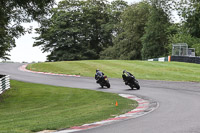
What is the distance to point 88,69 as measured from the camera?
35.7 meters

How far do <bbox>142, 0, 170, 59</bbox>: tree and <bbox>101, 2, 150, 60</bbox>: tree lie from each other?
9.24ft

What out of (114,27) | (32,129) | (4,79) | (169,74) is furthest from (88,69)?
(114,27)

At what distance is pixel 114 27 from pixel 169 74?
40.4 meters

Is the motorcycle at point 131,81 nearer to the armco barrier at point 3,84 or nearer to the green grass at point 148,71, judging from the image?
the green grass at point 148,71

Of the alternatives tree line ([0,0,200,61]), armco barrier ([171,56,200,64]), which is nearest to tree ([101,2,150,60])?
tree line ([0,0,200,61])

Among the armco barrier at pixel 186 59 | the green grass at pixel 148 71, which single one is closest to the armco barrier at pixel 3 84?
the green grass at pixel 148 71

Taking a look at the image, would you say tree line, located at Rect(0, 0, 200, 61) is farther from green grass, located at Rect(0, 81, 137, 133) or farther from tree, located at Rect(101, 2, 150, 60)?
green grass, located at Rect(0, 81, 137, 133)

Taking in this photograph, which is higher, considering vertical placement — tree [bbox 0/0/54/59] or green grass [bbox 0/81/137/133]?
tree [bbox 0/0/54/59]

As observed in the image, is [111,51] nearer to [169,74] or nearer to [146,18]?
[146,18]

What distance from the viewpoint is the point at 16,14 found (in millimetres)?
20219

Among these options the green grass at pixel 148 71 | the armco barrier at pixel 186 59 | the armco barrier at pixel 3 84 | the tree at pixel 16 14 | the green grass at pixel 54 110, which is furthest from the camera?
the armco barrier at pixel 186 59

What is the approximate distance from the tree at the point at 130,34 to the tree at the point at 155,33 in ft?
9.24

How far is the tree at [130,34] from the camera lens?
65.2 metres

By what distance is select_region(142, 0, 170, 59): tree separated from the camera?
6281 cm
